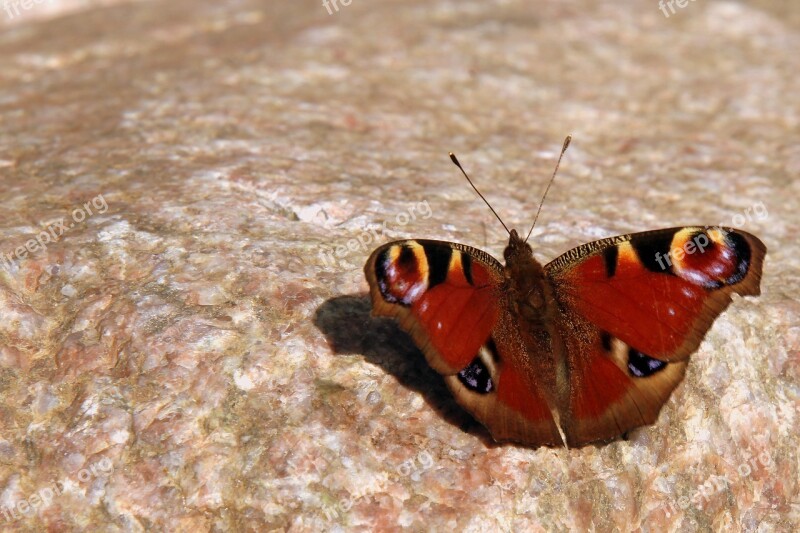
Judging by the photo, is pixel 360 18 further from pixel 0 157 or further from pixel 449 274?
pixel 449 274

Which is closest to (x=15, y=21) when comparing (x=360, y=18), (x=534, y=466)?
(x=360, y=18)

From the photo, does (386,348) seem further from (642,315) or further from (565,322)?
(642,315)

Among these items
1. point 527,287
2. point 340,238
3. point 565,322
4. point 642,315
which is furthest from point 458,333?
point 340,238

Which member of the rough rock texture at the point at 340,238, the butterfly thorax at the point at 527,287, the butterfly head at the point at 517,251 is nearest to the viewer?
the rough rock texture at the point at 340,238

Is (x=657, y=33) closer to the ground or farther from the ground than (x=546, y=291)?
closer to the ground

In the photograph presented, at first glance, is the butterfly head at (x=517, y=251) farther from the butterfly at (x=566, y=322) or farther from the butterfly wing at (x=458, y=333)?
the butterfly wing at (x=458, y=333)

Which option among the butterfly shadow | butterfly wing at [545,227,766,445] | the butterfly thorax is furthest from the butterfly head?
the butterfly shadow

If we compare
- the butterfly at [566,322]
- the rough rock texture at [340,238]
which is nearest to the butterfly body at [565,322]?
the butterfly at [566,322]
